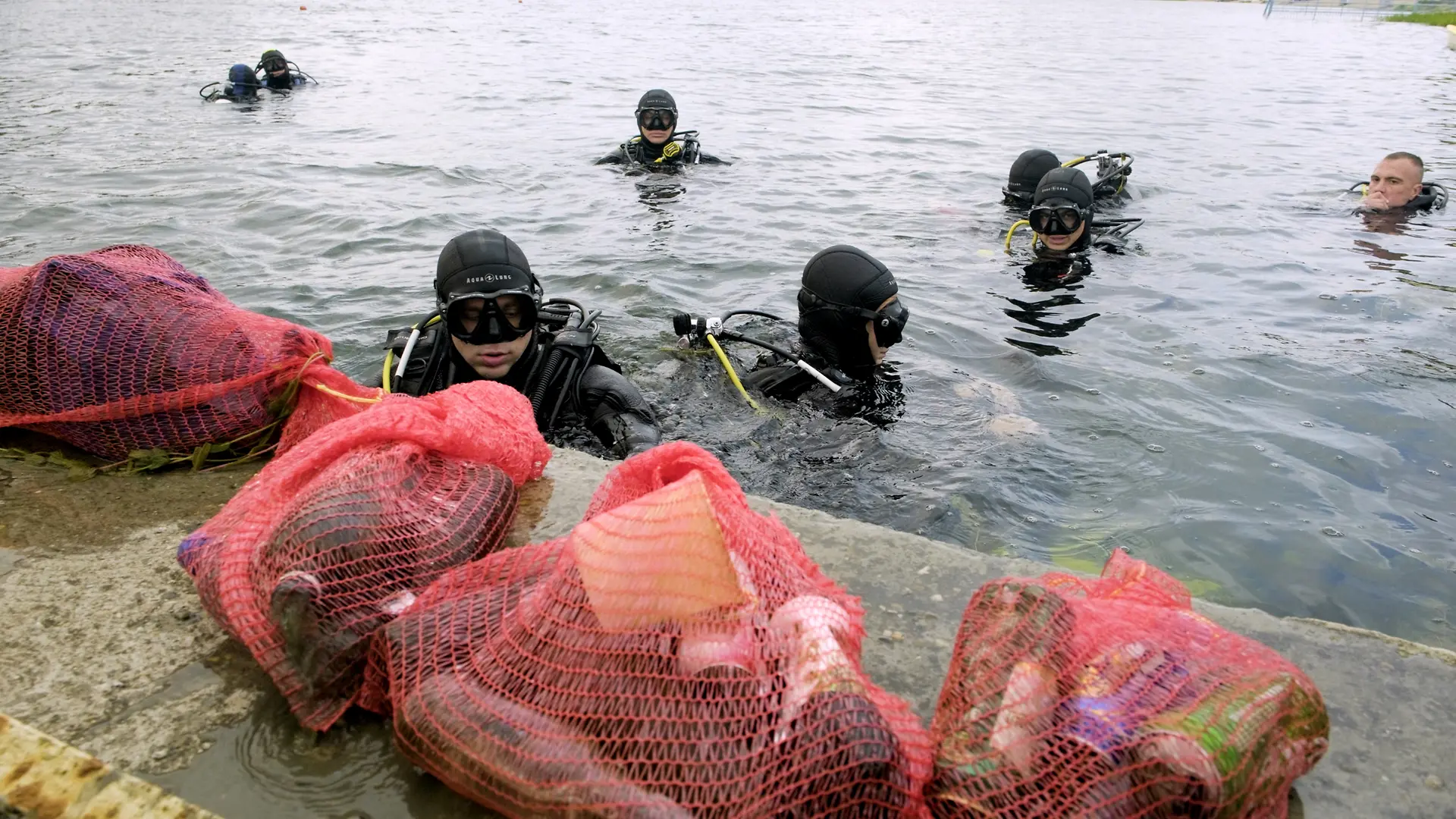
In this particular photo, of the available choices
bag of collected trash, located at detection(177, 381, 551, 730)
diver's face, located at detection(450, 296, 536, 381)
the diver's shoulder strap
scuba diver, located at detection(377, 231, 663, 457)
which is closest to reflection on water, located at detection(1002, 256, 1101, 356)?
scuba diver, located at detection(377, 231, 663, 457)

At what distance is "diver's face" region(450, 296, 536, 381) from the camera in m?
4.08

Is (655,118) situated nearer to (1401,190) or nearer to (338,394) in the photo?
(1401,190)

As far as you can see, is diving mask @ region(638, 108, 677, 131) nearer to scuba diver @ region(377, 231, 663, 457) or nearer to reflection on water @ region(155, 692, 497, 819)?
scuba diver @ region(377, 231, 663, 457)

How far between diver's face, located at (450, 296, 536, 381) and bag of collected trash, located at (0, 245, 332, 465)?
2.98 feet

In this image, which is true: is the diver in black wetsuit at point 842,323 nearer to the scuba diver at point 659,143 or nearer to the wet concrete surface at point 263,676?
the wet concrete surface at point 263,676

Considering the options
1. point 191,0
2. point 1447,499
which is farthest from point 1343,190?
point 191,0

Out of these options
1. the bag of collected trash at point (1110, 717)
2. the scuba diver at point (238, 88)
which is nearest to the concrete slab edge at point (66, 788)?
the bag of collected trash at point (1110, 717)

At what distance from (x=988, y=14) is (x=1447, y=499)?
2034 inches

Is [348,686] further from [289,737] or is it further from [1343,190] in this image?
[1343,190]

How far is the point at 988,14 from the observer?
49844 millimetres

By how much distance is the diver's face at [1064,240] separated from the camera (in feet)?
25.6

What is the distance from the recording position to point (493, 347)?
4145mm

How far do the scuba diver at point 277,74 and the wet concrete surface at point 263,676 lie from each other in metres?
Result: 15.1

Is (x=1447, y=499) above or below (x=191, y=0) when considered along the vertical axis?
below
